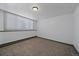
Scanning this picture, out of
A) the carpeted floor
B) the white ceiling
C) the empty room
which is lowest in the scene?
the carpeted floor

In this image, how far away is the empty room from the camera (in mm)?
1500

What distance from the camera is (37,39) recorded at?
163 cm

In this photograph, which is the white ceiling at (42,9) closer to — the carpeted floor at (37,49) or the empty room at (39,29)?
the empty room at (39,29)

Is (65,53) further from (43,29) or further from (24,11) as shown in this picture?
(24,11)

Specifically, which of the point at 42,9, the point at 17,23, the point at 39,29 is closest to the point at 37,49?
the point at 39,29

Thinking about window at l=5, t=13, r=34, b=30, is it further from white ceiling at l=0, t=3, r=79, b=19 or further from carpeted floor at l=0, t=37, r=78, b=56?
carpeted floor at l=0, t=37, r=78, b=56

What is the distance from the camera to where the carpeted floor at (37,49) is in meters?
1.50

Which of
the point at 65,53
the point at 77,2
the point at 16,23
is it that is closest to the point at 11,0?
the point at 16,23

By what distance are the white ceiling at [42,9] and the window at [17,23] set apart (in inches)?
3.4

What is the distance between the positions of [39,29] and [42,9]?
36cm

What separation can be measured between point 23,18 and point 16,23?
0.15m

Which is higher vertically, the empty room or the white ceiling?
the white ceiling

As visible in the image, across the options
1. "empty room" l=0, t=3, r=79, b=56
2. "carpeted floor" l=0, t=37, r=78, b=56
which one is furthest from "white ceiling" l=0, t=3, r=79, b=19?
"carpeted floor" l=0, t=37, r=78, b=56

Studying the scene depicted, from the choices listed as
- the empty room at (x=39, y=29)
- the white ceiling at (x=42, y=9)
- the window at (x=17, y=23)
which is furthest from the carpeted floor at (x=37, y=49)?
the white ceiling at (x=42, y=9)
